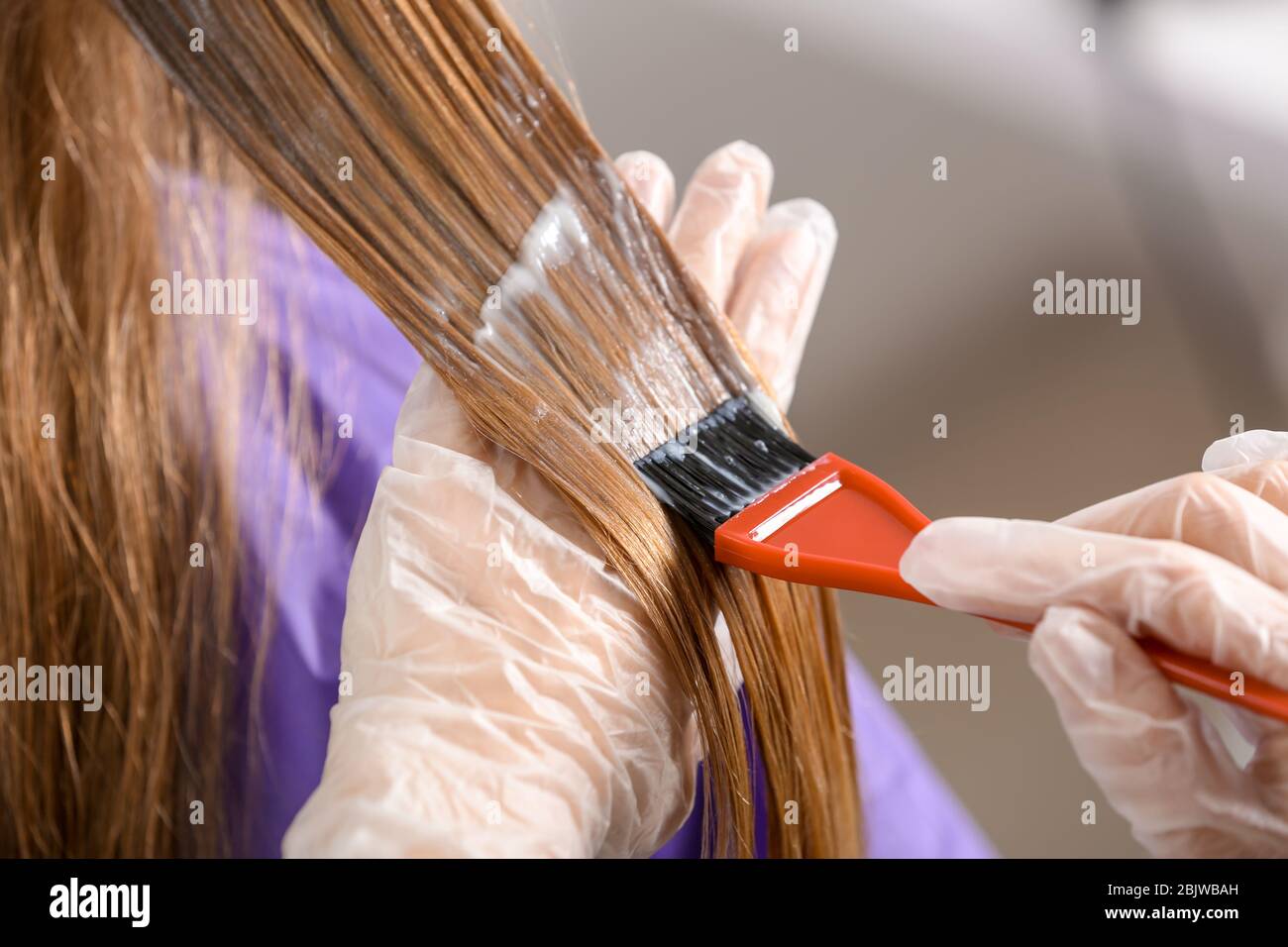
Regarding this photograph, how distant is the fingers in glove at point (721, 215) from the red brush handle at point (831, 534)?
0.36 metres

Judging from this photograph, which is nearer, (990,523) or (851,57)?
(990,523)

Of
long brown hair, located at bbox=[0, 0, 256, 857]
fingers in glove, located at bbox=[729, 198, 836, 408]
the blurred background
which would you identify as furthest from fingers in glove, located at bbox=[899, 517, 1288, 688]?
the blurred background

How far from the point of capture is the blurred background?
1.40 metres

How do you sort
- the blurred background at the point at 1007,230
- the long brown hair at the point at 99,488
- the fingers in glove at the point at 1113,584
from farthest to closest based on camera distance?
the blurred background at the point at 1007,230 < the long brown hair at the point at 99,488 < the fingers in glove at the point at 1113,584

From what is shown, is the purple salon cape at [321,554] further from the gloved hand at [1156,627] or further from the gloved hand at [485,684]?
the gloved hand at [1156,627]

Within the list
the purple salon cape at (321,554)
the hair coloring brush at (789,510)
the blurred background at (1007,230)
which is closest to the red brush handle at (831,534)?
the hair coloring brush at (789,510)

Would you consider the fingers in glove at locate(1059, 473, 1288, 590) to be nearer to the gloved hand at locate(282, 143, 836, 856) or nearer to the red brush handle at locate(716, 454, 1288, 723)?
the red brush handle at locate(716, 454, 1288, 723)

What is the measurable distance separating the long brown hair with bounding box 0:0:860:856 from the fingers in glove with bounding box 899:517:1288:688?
161 millimetres

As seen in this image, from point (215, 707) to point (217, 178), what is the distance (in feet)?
1.45

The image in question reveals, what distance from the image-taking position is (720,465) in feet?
2.23

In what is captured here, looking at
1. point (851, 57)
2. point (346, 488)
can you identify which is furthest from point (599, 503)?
point (851, 57)

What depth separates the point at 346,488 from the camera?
0.86 meters

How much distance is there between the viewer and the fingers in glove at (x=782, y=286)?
96 cm
